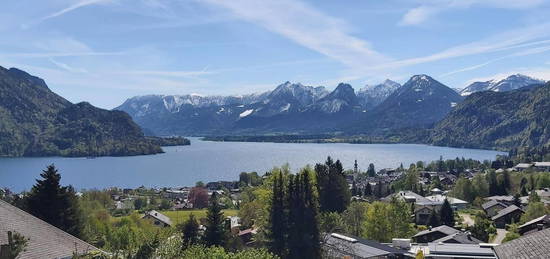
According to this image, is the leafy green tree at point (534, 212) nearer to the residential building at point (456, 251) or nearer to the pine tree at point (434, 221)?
the pine tree at point (434, 221)

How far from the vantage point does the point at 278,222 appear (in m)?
31.3

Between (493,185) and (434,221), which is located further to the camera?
(493,185)

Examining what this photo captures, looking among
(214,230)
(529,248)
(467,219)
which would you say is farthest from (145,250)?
(467,219)

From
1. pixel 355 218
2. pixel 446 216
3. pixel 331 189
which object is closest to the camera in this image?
pixel 355 218

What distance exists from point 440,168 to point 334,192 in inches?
3760

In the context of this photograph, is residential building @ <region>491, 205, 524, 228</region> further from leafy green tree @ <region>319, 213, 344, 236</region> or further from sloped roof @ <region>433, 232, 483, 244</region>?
leafy green tree @ <region>319, 213, 344, 236</region>

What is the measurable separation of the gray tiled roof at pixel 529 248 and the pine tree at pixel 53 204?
66.6 feet

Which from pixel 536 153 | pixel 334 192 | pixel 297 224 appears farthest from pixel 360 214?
pixel 536 153

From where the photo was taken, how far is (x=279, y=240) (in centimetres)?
3077

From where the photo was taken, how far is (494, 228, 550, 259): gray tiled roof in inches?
444

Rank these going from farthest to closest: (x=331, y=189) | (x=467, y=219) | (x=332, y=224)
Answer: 1. (x=467, y=219)
2. (x=331, y=189)
3. (x=332, y=224)

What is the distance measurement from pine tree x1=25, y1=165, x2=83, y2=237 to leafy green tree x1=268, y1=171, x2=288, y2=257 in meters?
10.2

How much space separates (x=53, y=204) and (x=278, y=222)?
39.1ft

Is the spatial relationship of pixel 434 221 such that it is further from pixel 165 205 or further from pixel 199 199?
pixel 165 205
